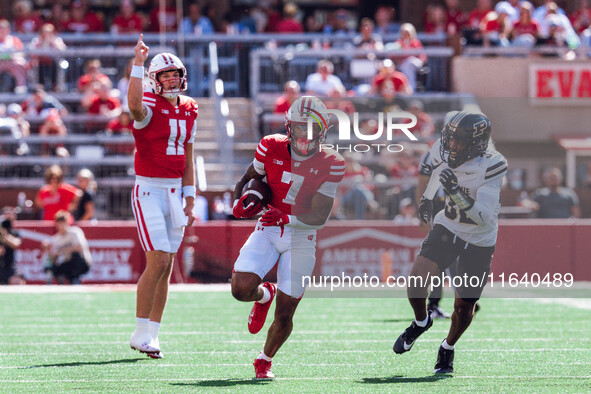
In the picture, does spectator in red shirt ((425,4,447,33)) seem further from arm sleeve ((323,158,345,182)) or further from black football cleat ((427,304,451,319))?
arm sleeve ((323,158,345,182))

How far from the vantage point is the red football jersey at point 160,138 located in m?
7.98

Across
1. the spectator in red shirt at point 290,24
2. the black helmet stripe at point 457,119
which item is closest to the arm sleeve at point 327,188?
the black helmet stripe at point 457,119

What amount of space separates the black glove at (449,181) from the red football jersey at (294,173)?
2.06ft

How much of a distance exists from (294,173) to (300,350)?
5.92ft

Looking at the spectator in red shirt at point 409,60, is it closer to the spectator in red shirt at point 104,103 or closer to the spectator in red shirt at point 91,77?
the spectator in red shirt at point 104,103

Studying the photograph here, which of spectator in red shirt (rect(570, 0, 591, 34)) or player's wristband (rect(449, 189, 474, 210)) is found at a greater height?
spectator in red shirt (rect(570, 0, 591, 34))

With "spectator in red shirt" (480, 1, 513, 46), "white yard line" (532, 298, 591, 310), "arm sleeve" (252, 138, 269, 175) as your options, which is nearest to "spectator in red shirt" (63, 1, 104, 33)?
"spectator in red shirt" (480, 1, 513, 46)

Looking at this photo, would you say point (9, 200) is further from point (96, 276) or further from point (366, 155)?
point (366, 155)

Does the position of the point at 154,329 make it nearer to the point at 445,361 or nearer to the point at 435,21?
the point at 445,361

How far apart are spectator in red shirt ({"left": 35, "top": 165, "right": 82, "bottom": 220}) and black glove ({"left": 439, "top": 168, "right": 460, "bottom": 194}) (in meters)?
9.90

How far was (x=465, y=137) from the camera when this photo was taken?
23.4ft

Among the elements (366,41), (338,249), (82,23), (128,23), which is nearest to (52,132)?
(128,23)

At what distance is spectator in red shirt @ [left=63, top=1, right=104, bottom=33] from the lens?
2170cm

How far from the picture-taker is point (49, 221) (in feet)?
53.7
